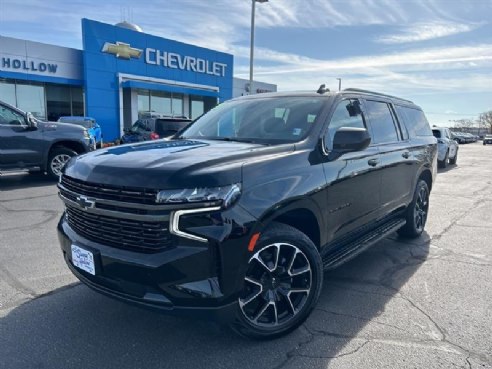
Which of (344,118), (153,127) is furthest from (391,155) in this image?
(153,127)

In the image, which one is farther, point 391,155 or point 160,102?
point 160,102

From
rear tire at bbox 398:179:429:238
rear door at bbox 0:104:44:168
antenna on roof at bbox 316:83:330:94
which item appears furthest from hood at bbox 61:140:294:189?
rear door at bbox 0:104:44:168

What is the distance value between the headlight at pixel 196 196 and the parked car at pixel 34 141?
7.55 meters

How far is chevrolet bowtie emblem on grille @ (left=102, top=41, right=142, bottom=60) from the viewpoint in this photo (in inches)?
876

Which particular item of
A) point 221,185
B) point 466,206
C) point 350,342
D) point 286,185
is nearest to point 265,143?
point 286,185

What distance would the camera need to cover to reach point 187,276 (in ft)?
7.99

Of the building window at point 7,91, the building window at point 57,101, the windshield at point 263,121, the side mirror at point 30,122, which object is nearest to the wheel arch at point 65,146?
the side mirror at point 30,122

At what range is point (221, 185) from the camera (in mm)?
2475

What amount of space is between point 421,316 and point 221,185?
2146 millimetres

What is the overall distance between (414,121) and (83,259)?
468cm

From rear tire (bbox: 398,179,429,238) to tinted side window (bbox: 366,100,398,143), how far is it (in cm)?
108

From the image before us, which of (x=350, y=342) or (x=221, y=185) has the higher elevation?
(x=221, y=185)

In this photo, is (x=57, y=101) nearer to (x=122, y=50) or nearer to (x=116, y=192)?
(x=122, y=50)

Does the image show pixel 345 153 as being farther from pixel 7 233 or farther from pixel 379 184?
pixel 7 233
